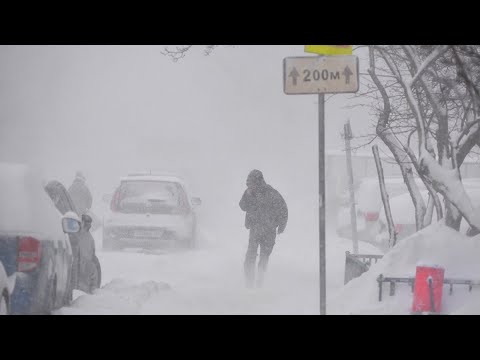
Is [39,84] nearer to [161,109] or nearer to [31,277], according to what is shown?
[161,109]

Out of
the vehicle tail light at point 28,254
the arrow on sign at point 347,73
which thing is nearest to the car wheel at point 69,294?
the vehicle tail light at point 28,254

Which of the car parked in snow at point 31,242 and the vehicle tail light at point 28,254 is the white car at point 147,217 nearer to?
the car parked in snow at point 31,242

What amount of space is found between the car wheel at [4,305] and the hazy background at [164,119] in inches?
1109

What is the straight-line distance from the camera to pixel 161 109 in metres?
74.2

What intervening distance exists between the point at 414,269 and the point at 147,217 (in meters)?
7.23

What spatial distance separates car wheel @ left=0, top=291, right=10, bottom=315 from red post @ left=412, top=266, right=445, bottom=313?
382 centimetres

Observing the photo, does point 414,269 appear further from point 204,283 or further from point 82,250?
point 204,283

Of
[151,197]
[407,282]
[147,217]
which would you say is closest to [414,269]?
[407,282]

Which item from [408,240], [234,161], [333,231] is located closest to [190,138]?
[234,161]

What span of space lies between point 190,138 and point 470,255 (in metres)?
56.0

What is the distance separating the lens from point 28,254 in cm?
682

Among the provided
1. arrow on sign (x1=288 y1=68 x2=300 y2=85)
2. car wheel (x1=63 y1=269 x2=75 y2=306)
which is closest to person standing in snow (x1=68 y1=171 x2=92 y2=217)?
car wheel (x1=63 y1=269 x2=75 y2=306)

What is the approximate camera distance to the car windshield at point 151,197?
14875mm

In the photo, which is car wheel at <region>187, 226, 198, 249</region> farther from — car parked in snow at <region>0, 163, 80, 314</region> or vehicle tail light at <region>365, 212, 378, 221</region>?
car parked in snow at <region>0, 163, 80, 314</region>
